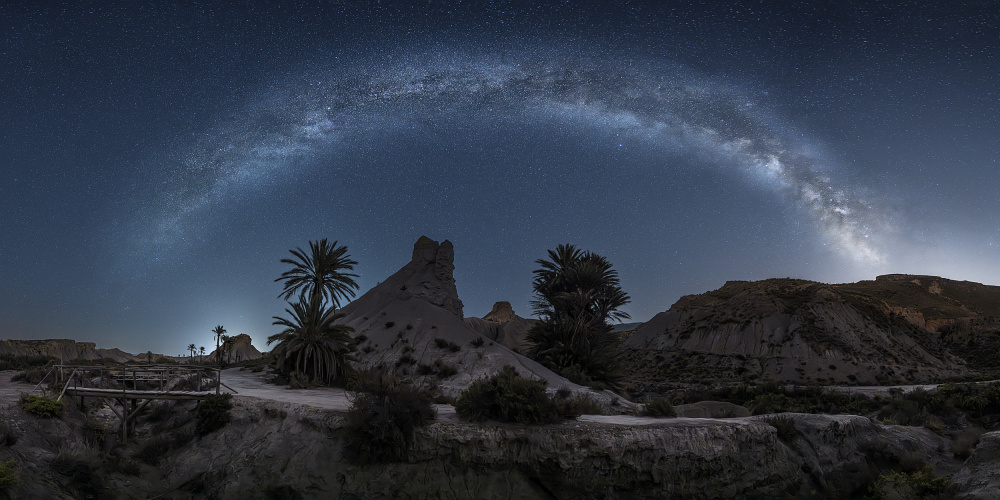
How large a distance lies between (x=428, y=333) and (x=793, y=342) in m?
43.1

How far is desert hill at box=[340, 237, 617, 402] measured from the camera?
33906mm

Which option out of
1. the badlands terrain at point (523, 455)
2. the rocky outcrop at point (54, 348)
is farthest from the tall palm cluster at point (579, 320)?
the rocky outcrop at point (54, 348)

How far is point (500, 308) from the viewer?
9712 centimetres

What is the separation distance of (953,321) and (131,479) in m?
98.6

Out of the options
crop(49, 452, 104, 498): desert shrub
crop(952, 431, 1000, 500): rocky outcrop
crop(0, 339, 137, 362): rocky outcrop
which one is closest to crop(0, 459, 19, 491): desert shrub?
crop(49, 452, 104, 498): desert shrub

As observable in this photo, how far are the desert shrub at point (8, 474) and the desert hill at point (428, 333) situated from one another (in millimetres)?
18653

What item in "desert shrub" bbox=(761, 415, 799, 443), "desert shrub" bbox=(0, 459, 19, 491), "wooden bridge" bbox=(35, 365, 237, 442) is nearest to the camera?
"desert shrub" bbox=(0, 459, 19, 491)

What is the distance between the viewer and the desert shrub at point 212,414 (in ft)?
61.5

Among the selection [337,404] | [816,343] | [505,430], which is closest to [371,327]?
[337,404]

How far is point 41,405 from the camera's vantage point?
1750 centimetres

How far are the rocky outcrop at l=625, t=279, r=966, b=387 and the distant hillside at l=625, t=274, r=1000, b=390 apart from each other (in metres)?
0.12

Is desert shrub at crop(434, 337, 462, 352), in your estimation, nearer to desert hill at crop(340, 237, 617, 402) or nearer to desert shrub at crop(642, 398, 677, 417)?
desert hill at crop(340, 237, 617, 402)

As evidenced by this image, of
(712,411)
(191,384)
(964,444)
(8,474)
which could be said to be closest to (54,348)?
(191,384)

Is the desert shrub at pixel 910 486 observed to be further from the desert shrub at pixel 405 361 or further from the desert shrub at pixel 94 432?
the desert shrub at pixel 405 361
